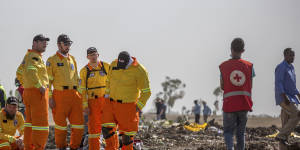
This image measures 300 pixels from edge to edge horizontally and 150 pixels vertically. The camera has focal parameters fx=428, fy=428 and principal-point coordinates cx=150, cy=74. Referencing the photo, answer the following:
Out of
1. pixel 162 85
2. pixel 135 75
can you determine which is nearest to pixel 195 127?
pixel 135 75

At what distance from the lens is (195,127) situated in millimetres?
21156

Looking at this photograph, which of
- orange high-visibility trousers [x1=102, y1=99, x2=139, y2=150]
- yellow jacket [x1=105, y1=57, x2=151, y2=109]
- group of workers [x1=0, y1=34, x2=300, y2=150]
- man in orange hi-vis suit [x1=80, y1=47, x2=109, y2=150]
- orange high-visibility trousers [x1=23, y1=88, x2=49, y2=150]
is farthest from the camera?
man in orange hi-vis suit [x1=80, y1=47, x2=109, y2=150]

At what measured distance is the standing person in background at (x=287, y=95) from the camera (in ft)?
32.3

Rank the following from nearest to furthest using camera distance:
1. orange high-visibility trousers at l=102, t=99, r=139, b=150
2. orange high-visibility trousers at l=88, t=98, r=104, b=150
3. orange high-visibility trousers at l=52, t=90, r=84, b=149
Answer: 1. orange high-visibility trousers at l=102, t=99, r=139, b=150
2. orange high-visibility trousers at l=52, t=90, r=84, b=149
3. orange high-visibility trousers at l=88, t=98, r=104, b=150

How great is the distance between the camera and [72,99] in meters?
9.44

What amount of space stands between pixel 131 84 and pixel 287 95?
3717 mm

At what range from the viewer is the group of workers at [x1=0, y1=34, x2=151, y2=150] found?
341 inches

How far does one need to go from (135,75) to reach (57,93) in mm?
1793

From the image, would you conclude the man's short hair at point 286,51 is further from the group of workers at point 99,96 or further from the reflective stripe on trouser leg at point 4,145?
the reflective stripe on trouser leg at point 4,145

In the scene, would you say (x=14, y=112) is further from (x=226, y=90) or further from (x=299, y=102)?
(x=299, y=102)

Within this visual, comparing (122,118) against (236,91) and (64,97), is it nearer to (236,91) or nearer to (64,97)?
(64,97)

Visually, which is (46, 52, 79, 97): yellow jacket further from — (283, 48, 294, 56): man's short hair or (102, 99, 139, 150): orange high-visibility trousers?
(283, 48, 294, 56): man's short hair

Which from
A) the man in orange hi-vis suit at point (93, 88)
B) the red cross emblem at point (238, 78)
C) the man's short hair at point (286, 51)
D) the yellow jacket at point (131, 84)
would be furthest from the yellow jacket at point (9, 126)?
the man's short hair at point (286, 51)

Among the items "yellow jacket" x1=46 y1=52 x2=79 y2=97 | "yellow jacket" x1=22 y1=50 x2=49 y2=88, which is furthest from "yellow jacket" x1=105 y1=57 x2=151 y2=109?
"yellow jacket" x1=22 y1=50 x2=49 y2=88
